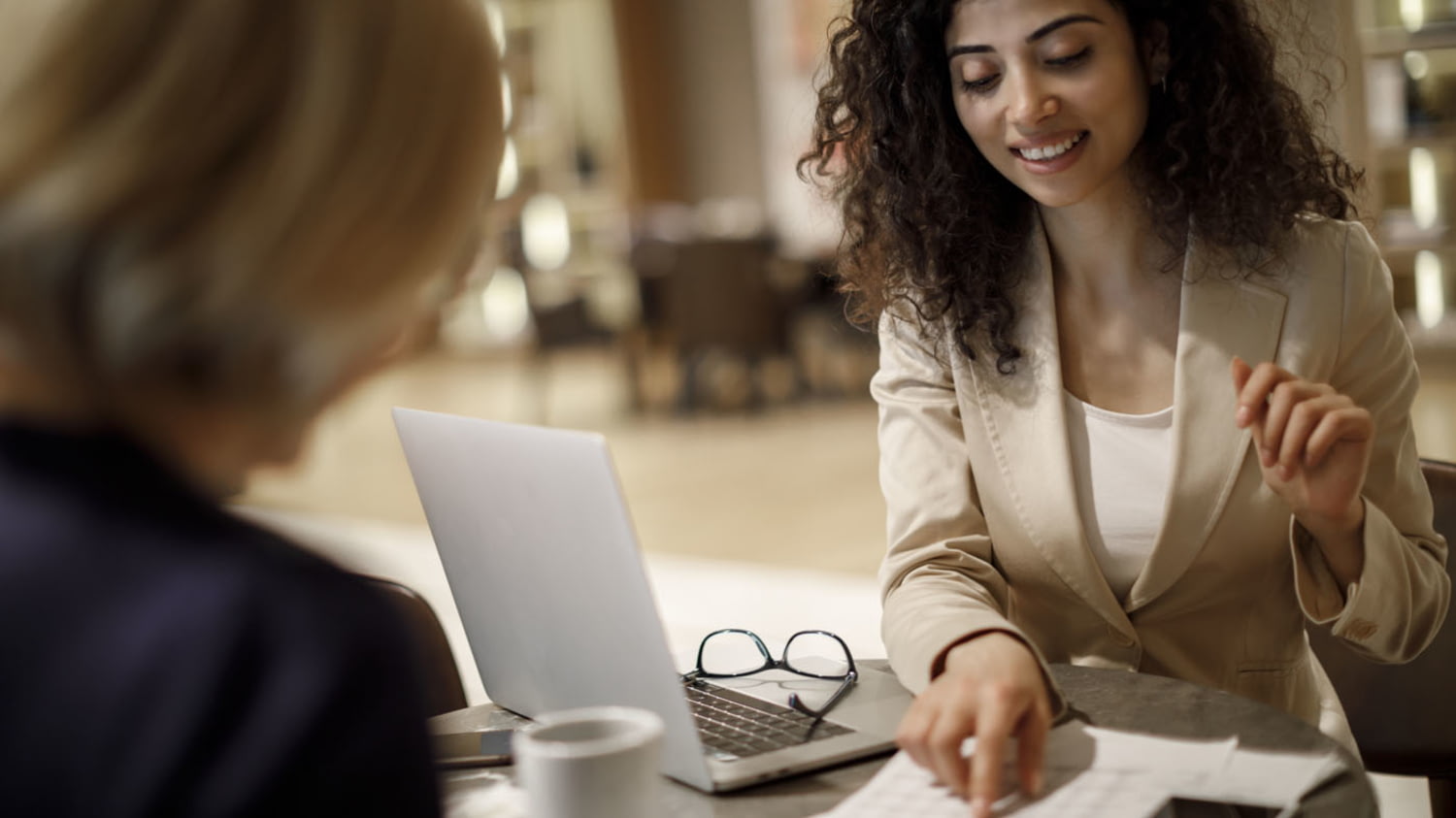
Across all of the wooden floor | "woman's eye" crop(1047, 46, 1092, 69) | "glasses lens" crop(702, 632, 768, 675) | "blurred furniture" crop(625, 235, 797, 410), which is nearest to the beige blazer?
"glasses lens" crop(702, 632, 768, 675)

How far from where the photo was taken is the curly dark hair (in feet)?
Result: 4.71

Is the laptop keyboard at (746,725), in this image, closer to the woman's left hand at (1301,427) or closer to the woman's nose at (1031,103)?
the woman's left hand at (1301,427)

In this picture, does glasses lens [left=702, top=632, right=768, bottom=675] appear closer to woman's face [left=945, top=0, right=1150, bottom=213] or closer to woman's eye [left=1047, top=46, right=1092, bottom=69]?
woman's face [left=945, top=0, right=1150, bottom=213]

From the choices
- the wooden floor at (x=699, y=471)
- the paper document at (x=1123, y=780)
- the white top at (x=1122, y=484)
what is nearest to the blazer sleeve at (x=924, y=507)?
the white top at (x=1122, y=484)

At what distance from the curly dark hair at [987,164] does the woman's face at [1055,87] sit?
5 centimetres

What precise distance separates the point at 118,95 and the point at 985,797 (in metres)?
0.64

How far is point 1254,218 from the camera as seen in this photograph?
1418mm

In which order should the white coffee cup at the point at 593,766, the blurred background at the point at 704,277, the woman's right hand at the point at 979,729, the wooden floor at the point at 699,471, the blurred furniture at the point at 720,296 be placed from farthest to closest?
the blurred furniture at the point at 720,296 < the blurred background at the point at 704,277 < the wooden floor at the point at 699,471 < the woman's right hand at the point at 979,729 < the white coffee cup at the point at 593,766

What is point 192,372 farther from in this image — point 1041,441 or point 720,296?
point 720,296

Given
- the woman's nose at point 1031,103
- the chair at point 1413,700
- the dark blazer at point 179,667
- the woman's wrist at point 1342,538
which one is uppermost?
the woman's nose at point 1031,103

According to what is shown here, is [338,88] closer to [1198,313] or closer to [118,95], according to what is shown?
[118,95]

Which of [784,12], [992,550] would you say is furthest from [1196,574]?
[784,12]

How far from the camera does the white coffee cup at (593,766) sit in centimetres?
80

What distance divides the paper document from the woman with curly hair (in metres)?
0.28
